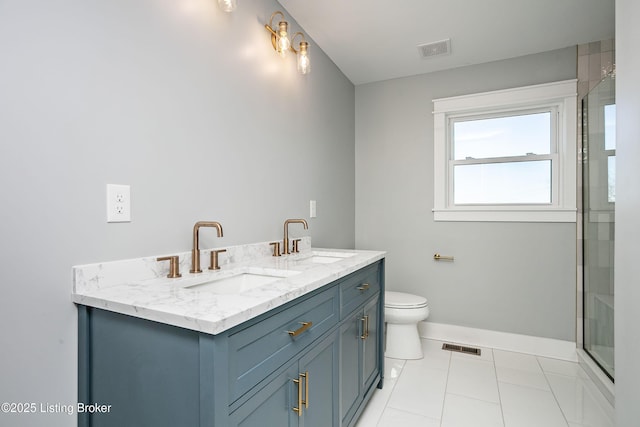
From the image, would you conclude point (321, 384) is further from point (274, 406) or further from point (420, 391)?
point (420, 391)

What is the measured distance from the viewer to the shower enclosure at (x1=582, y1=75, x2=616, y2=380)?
2084 mm

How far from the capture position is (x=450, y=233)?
2.85 metres

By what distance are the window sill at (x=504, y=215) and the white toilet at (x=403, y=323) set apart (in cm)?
82

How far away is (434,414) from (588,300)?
5.16 ft

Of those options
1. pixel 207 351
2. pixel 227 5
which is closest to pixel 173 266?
pixel 207 351

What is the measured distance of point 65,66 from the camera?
95 cm

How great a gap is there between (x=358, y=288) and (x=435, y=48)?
201 cm

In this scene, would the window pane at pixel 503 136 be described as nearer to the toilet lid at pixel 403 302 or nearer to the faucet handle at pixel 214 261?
the toilet lid at pixel 403 302

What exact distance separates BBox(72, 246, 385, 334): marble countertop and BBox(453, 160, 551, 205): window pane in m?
1.90

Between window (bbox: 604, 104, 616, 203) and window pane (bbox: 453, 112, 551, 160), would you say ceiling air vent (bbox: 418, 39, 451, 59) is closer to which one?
window pane (bbox: 453, 112, 551, 160)

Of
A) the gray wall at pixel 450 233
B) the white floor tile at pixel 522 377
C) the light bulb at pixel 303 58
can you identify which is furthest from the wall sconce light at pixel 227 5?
the white floor tile at pixel 522 377

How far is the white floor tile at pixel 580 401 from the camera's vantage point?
5.67 ft

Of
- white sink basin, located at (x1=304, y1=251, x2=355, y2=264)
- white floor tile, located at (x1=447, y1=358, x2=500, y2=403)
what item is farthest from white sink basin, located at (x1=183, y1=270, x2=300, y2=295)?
white floor tile, located at (x1=447, y1=358, x2=500, y2=403)

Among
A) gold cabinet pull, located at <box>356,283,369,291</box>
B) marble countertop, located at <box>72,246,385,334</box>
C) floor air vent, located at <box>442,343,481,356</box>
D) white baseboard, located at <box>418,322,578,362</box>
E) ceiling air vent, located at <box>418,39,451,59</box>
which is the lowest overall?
floor air vent, located at <box>442,343,481,356</box>
